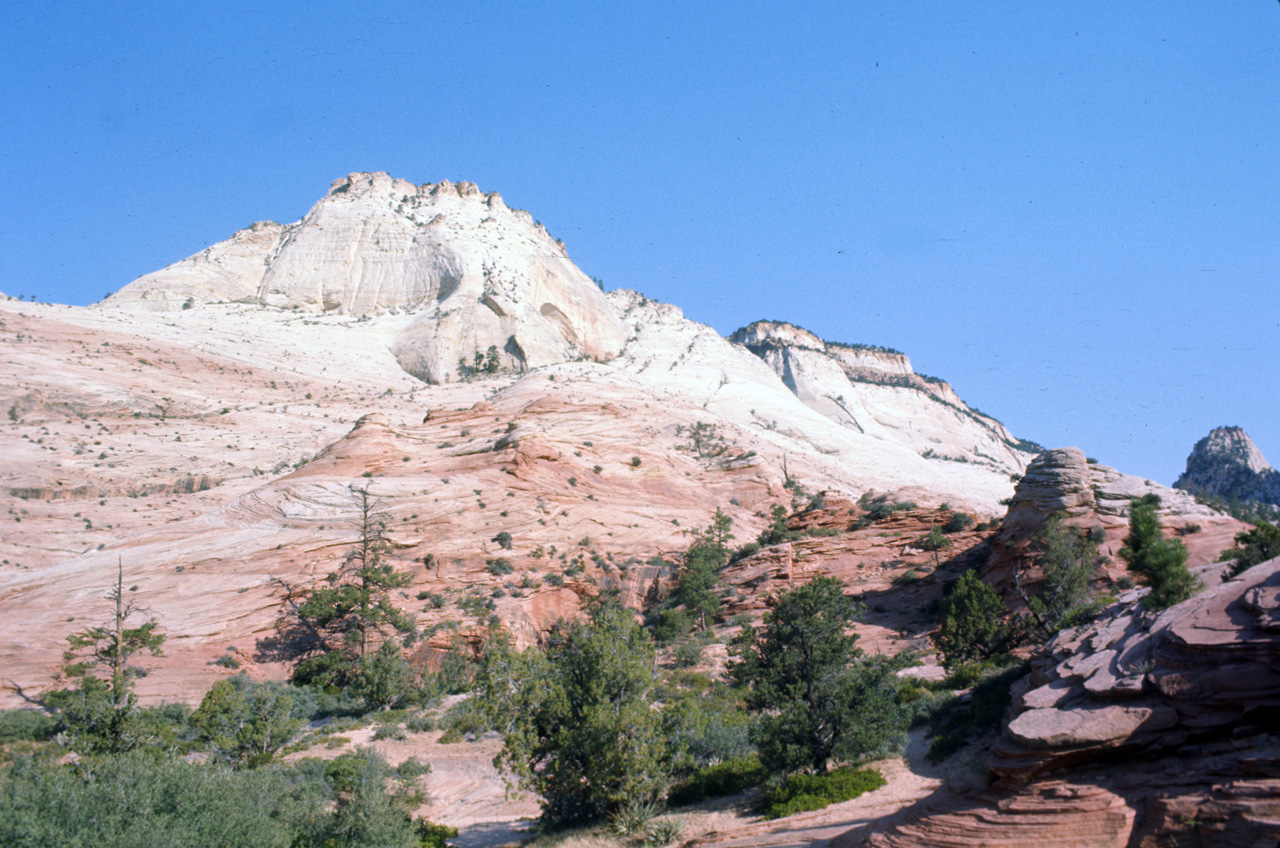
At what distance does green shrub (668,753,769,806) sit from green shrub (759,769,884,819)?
144 cm

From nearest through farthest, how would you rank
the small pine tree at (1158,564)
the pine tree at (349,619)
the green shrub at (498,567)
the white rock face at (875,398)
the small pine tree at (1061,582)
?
the small pine tree at (1158,564), the small pine tree at (1061,582), the pine tree at (349,619), the green shrub at (498,567), the white rock face at (875,398)

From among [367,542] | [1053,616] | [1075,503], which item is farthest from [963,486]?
[367,542]

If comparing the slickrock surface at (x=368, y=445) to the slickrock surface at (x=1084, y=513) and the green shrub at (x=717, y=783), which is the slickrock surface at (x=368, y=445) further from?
the green shrub at (x=717, y=783)

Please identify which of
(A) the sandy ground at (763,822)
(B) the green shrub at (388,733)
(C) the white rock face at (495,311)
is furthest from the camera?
(C) the white rock face at (495,311)

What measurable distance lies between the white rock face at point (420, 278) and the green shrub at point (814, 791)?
63936mm

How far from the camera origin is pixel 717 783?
18266mm

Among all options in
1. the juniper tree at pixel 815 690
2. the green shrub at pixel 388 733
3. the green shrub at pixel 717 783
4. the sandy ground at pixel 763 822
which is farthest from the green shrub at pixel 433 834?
the juniper tree at pixel 815 690

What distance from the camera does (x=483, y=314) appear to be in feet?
269

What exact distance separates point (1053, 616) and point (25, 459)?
50.5 m

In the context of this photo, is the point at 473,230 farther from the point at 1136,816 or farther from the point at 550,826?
the point at 1136,816

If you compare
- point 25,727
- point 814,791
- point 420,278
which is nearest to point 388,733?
point 25,727

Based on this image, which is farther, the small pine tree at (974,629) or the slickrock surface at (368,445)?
the slickrock surface at (368,445)

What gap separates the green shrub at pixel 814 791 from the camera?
50.0 feet

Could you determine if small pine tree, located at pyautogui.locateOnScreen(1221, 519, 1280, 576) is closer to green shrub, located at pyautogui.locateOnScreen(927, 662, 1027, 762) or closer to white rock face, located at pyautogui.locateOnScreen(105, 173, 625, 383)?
green shrub, located at pyautogui.locateOnScreen(927, 662, 1027, 762)
